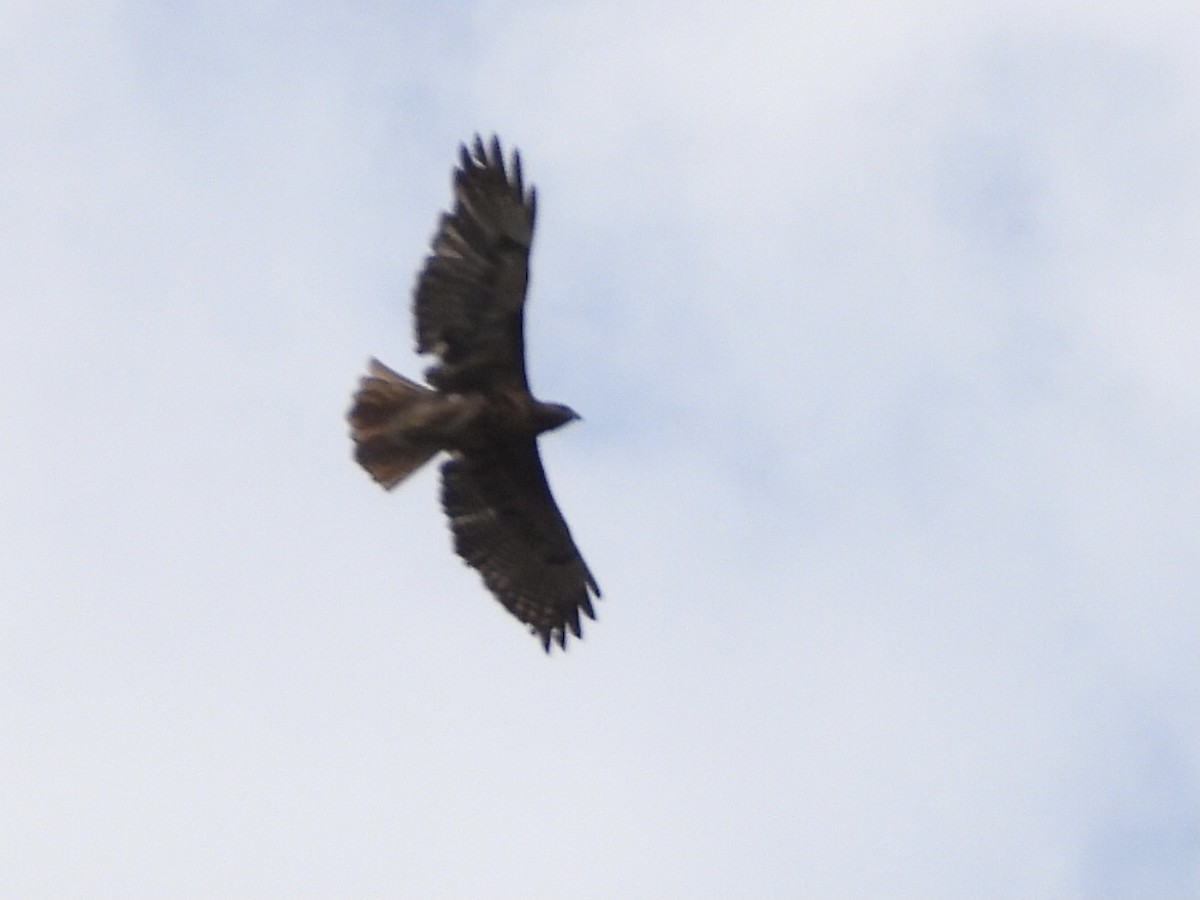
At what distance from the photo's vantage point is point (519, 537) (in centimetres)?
1897

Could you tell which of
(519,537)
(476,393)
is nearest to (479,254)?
(476,393)

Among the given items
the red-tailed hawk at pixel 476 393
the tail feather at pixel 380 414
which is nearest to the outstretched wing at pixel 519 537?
the red-tailed hawk at pixel 476 393

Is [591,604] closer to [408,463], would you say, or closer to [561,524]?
[561,524]

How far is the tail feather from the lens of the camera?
1761cm

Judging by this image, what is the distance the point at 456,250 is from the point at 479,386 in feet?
3.29

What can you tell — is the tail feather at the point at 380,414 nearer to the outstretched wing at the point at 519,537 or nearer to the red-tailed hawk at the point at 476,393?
the red-tailed hawk at the point at 476,393

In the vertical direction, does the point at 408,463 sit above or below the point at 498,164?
below

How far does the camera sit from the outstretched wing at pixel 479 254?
17188mm

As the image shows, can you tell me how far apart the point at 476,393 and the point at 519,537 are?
5.38ft

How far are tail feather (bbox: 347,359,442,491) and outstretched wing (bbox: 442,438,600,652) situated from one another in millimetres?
745

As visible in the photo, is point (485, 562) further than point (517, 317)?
Yes

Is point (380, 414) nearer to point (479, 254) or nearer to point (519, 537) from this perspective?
point (479, 254)

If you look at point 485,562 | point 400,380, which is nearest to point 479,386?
point 400,380

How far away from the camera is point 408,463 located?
17.8 meters
